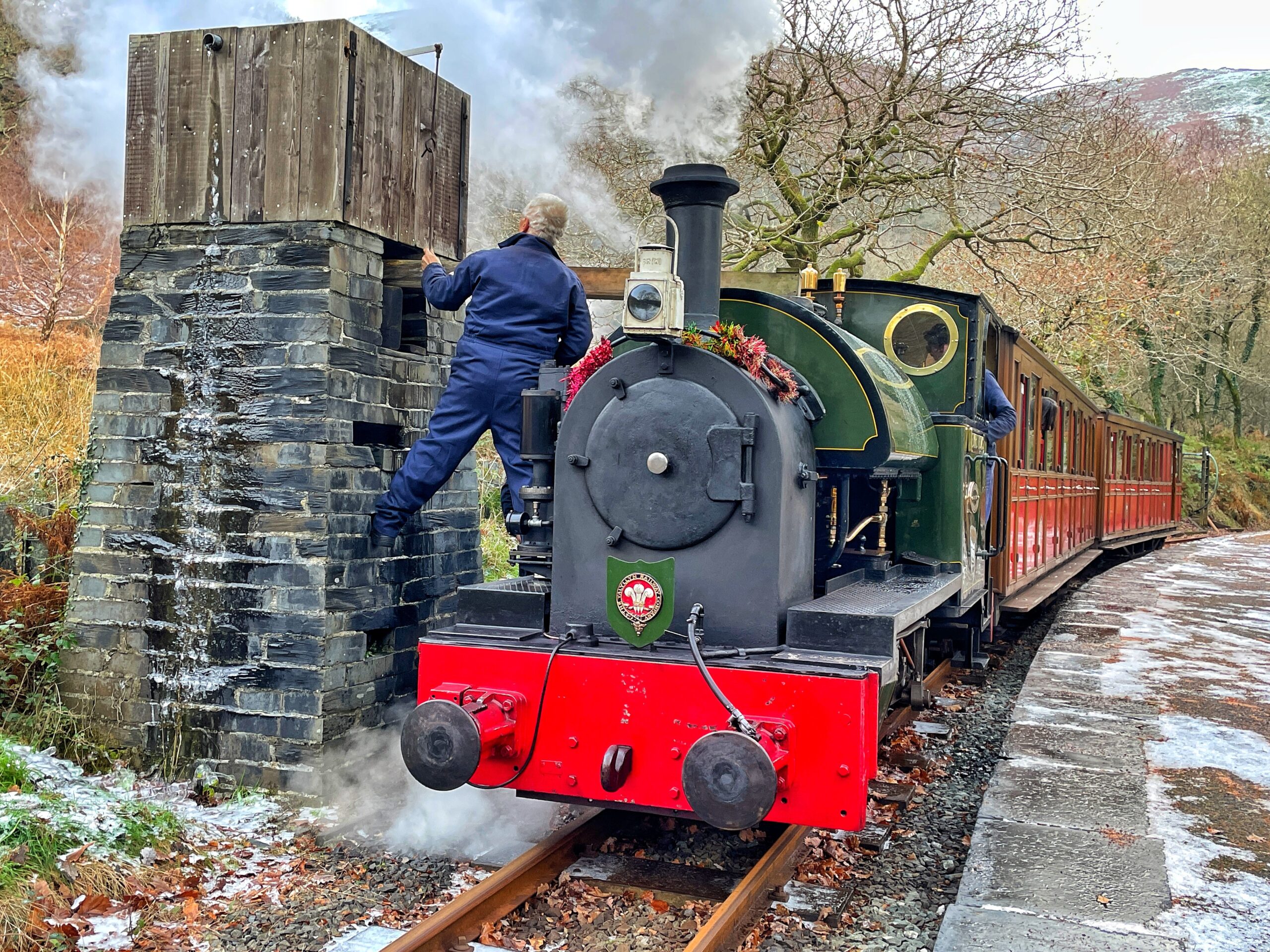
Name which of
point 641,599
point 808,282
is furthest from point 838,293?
point 641,599

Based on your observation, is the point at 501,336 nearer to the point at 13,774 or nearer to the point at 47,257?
the point at 13,774

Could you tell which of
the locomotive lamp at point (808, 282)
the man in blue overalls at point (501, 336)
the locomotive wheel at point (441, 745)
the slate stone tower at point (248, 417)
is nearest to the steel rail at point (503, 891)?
the locomotive wheel at point (441, 745)

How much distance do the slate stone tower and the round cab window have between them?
260cm

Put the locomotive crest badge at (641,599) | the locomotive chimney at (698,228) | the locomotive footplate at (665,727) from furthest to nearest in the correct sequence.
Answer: the locomotive chimney at (698,228) < the locomotive crest badge at (641,599) < the locomotive footplate at (665,727)

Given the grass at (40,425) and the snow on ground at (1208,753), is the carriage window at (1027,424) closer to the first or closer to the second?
the snow on ground at (1208,753)

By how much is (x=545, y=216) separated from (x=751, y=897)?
3033 mm

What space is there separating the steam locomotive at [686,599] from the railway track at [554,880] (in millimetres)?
249

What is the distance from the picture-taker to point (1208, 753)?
191 inches

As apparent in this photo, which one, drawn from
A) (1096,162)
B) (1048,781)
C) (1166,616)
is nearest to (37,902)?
(1048,781)

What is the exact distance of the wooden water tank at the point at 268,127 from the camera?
481 centimetres

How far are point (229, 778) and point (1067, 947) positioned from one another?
11.4 feet

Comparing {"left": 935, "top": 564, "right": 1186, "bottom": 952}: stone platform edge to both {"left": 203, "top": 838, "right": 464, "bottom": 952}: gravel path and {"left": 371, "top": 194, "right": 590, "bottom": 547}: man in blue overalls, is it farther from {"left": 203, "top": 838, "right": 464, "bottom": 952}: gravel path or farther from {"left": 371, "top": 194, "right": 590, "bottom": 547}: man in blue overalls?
{"left": 371, "top": 194, "right": 590, "bottom": 547}: man in blue overalls

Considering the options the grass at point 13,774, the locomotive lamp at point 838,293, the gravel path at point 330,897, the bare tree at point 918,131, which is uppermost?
the bare tree at point 918,131

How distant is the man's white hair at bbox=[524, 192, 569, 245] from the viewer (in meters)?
4.90
